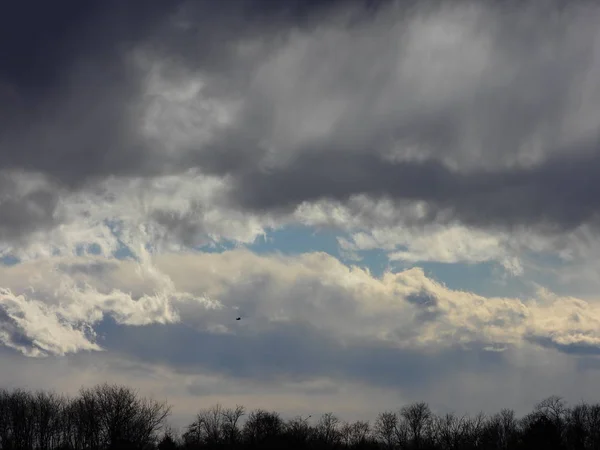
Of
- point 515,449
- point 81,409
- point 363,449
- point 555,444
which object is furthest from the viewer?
point 81,409

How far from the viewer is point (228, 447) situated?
590 ft

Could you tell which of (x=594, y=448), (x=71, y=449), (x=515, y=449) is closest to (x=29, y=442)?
(x=71, y=449)

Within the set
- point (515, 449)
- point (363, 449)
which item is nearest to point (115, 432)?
point (363, 449)

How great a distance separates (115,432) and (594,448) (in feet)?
449

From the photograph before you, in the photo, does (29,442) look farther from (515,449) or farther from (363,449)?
(515,449)

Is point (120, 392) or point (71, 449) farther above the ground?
point (120, 392)

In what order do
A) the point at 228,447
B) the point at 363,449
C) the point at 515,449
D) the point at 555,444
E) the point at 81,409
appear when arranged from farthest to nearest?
the point at 81,409 < the point at 228,447 < the point at 363,449 < the point at 515,449 < the point at 555,444

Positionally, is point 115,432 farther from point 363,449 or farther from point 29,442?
point 363,449

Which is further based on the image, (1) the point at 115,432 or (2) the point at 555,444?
(1) the point at 115,432

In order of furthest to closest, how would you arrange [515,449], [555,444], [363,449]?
[363,449] < [515,449] < [555,444]

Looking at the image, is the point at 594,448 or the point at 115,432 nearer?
the point at 115,432

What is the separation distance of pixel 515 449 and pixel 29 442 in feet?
454

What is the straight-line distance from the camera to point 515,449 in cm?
14050

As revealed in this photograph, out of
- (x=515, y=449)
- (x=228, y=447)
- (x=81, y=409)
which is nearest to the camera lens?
(x=515, y=449)
